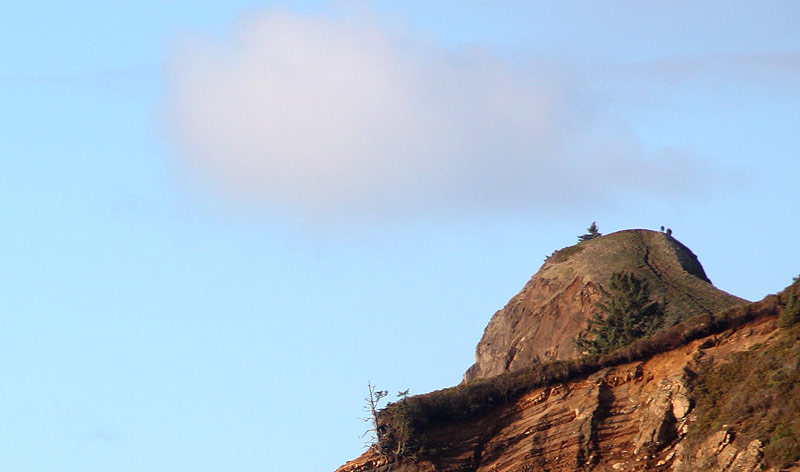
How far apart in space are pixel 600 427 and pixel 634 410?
1643 mm

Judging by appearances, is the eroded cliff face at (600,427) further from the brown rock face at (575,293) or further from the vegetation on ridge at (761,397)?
the brown rock face at (575,293)

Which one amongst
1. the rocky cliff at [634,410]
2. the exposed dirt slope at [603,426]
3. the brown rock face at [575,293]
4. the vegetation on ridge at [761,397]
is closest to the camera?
the vegetation on ridge at [761,397]

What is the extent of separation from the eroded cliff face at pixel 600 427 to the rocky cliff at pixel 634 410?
0.05 metres

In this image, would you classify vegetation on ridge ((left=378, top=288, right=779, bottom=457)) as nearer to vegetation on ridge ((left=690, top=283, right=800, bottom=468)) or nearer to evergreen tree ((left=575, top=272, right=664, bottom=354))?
vegetation on ridge ((left=690, top=283, right=800, bottom=468))

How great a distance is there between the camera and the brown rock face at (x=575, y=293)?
8112 cm

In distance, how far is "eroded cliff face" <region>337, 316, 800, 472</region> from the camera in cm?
4691

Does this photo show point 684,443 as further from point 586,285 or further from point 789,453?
Answer: point 586,285

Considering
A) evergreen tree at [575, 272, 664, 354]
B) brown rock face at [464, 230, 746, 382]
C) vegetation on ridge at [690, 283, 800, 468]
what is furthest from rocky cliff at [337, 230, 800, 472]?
brown rock face at [464, 230, 746, 382]

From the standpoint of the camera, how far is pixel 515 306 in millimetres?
97438

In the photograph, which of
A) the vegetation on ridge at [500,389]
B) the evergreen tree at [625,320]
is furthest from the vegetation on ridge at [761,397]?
the evergreen tree at [625,320]

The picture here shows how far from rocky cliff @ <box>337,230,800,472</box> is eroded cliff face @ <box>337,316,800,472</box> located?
5 cm

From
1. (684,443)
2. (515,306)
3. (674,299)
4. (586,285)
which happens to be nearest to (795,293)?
(684,443)

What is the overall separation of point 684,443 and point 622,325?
1996cm

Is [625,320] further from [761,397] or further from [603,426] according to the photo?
[761,397]
